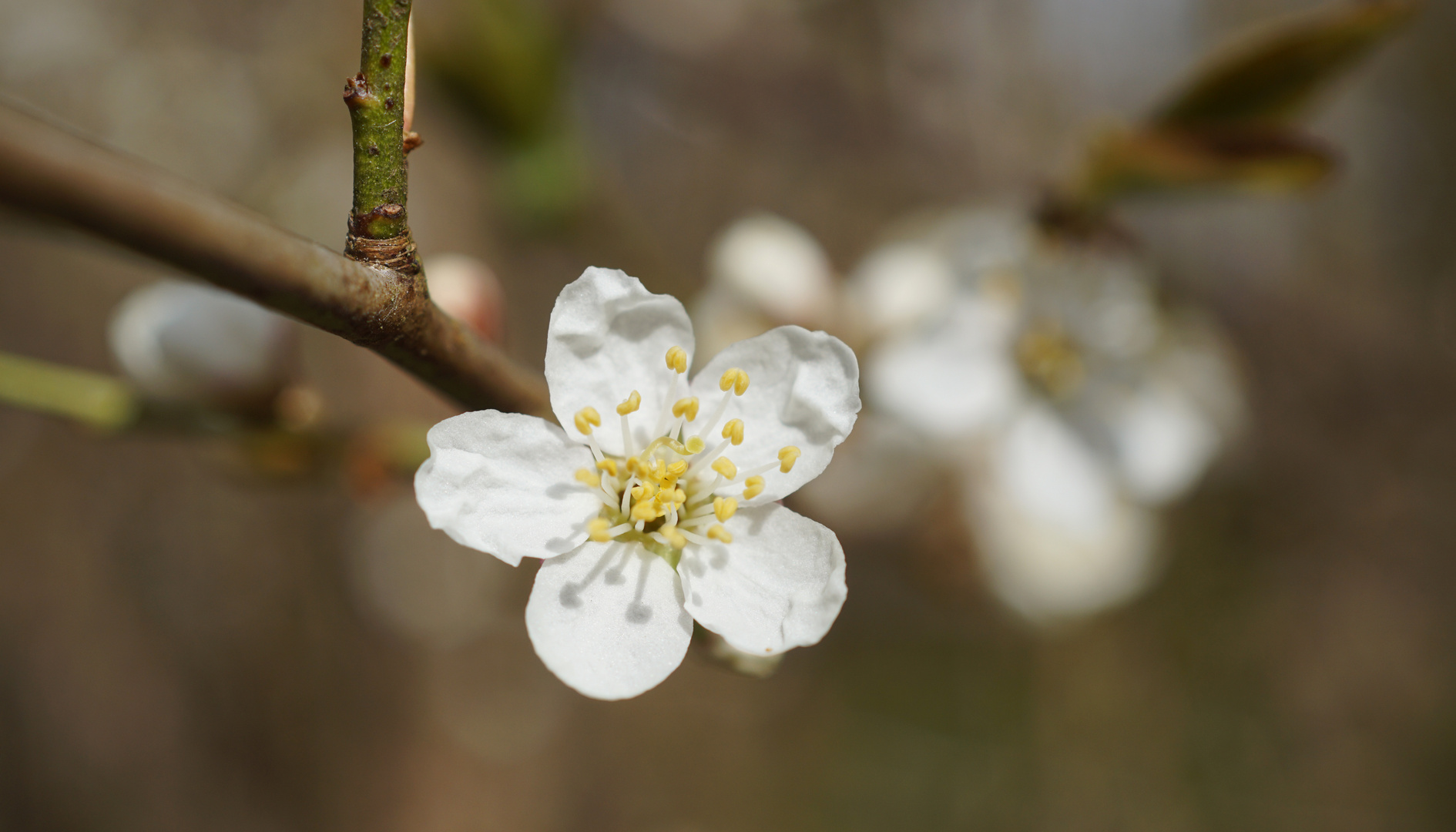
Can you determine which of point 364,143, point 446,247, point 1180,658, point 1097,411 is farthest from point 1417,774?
point 446,247

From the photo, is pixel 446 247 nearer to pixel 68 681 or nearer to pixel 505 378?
pixel 68 681

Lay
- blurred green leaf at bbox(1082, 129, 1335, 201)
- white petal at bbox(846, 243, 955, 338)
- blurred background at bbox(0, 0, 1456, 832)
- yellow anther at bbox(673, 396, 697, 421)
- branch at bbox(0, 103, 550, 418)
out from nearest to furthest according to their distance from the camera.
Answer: branch at bbox(0, 103, 550, 418)
yellow anther at bbox(673, 396, 697, 421)
blurred green leaf at bbox(1082, 129, 1335, 201)
white petal at bbox(846, 243, 955, 338)
blurred background at bbox(0, 0, 1456, 832)

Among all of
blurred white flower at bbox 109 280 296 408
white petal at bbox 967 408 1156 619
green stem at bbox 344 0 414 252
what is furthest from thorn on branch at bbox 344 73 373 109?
white petal at bbox 967 408 1156 619

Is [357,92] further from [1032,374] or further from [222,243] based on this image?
[1032,374]

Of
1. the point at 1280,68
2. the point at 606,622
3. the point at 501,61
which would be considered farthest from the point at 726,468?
the point at 501,61

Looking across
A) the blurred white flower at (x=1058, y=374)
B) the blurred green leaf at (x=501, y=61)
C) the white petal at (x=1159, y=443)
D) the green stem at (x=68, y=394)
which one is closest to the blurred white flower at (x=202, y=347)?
the green stem at (x=68, y=394)

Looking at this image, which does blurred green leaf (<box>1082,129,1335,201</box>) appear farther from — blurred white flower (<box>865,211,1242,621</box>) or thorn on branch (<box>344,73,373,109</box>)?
thorn on branch (<box>344,73,373,109</box>)
